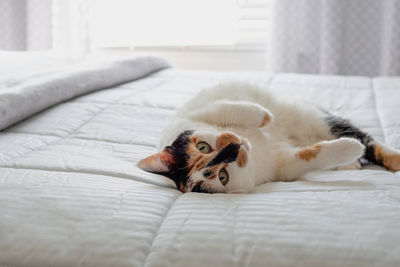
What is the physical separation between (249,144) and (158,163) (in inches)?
8.6

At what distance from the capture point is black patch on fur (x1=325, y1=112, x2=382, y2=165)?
1269 millimetres

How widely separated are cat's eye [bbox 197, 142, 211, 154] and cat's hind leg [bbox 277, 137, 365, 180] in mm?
233

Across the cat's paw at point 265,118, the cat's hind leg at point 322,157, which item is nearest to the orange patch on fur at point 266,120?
the cat's paw at point 265,118

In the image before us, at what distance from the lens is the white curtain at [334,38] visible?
11.4ft

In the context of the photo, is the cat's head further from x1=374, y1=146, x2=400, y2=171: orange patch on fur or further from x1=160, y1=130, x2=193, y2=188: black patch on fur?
x1=374, y1=146, x2=400, y2=171: orange patch on fur

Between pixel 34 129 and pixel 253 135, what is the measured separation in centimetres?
67

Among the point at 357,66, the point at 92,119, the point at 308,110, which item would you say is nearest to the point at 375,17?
the point at 357,66

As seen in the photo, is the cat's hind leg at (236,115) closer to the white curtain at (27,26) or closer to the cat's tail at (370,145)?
the cat's tail at (370,145)

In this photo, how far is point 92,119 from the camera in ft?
5.20

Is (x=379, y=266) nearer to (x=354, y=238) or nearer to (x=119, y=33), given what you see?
(x=354, y=238)

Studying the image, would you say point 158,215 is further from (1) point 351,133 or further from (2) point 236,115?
(1) point 351,133

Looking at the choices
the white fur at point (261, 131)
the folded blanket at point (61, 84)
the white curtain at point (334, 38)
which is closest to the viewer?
the white fur at point (261, 131)

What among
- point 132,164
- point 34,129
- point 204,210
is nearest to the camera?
point 204,210

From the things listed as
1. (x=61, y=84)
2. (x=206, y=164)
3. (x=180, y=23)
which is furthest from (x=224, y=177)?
(x=180, y=23)
